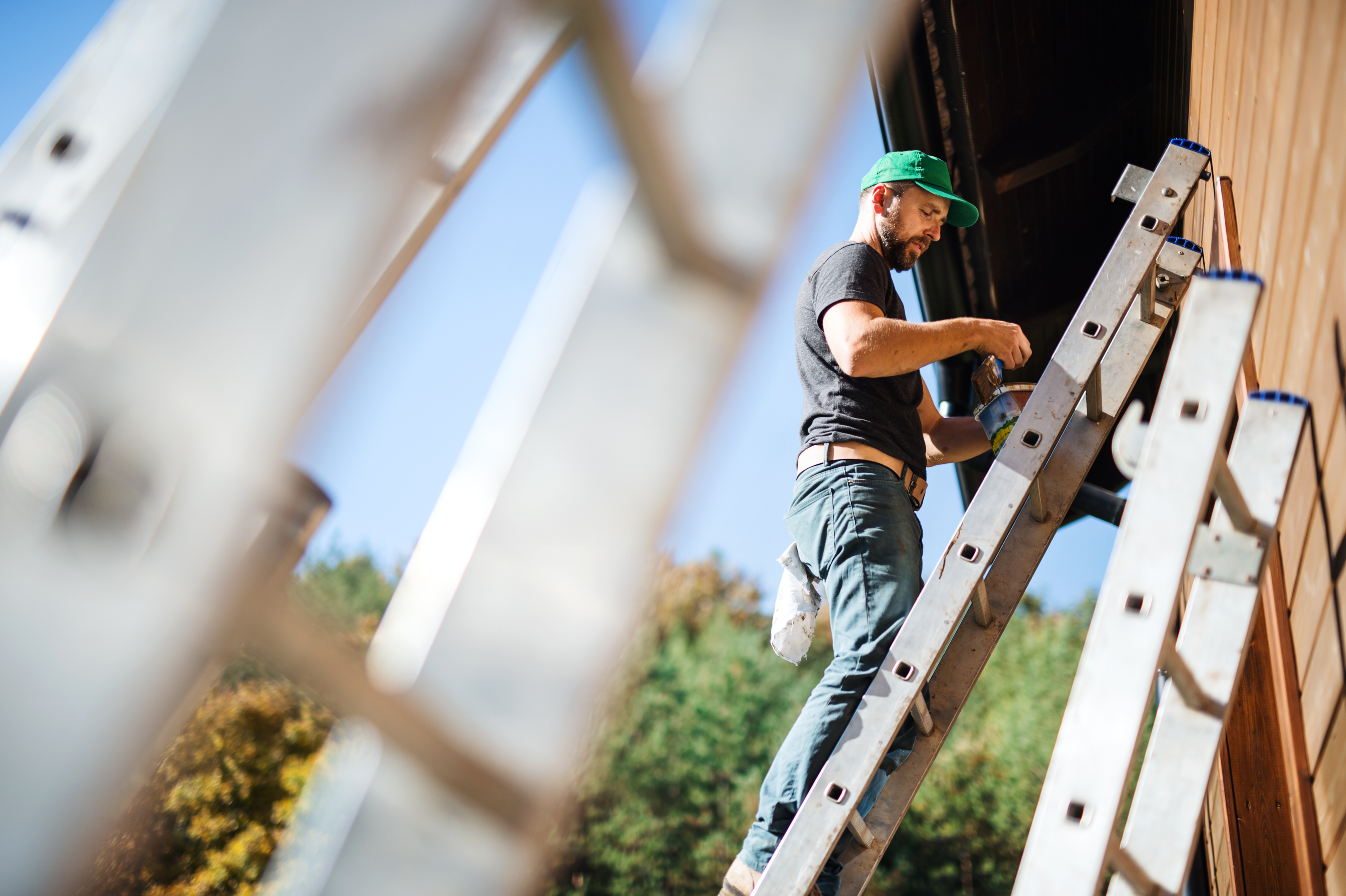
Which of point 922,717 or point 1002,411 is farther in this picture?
point 1002,411

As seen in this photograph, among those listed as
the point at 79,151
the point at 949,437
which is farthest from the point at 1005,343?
the point at 79,151

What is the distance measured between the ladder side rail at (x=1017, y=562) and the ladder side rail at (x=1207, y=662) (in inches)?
21.9

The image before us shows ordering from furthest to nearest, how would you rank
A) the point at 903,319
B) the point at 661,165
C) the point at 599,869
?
the point at 599,869 → the point at 903,319 → the point at 661,165

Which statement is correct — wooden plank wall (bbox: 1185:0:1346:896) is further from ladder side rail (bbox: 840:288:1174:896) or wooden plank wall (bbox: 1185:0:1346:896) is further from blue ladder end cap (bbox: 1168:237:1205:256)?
ladder side rail (bbox: 840:288:1174:896)

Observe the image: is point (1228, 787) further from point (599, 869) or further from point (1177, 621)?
point (599, 869)

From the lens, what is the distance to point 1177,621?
3.09 metres

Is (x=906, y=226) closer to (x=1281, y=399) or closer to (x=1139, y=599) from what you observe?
(x=1281, y=399)

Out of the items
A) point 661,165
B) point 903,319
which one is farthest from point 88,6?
point 903,319

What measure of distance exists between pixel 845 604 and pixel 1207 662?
73cm

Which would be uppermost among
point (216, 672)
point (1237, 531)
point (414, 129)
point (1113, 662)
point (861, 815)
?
point (1237, 531)

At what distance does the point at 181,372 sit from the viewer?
27cm

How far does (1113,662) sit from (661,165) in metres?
0.91

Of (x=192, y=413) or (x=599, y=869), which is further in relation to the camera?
(x=599, y=869)

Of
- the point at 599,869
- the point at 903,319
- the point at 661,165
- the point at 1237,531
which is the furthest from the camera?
the point at 599,869
